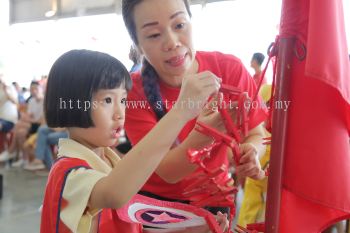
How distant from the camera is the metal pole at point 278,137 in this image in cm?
60

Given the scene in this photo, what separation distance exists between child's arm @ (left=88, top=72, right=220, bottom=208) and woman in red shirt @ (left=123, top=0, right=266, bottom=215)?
0.47ft

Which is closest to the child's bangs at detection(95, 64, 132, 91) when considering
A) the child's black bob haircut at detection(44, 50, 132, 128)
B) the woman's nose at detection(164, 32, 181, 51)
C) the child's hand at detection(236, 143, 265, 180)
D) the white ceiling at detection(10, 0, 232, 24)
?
the child's black bob haircut at detection(44, 50, 132, 128)

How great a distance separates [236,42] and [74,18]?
3.83m

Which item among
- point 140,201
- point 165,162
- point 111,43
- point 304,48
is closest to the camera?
point 304,48

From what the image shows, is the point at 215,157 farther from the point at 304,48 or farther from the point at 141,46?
the point at 141,46

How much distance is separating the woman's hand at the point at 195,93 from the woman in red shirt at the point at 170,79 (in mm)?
137

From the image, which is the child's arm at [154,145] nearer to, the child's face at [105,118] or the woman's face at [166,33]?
the child's face at [105,118]

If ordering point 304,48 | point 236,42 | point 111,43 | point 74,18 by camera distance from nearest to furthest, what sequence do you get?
point 304,48
point 236,42
point 111,43
point 74,18

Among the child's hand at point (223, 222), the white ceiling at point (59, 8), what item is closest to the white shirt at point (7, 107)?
the white ceiling at point (59, 8)

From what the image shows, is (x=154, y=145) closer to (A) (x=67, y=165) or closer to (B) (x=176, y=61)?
(A) (x=67, y=165)

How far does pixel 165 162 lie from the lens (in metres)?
0.80

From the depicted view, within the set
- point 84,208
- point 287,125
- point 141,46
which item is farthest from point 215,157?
point 141,46

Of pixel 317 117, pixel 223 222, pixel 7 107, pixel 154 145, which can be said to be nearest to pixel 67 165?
pixel 154 145

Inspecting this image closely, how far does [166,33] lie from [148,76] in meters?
0.17
